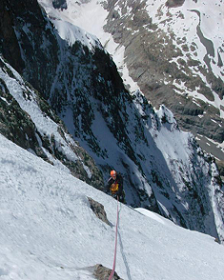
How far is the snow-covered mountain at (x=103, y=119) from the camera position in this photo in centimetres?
3525

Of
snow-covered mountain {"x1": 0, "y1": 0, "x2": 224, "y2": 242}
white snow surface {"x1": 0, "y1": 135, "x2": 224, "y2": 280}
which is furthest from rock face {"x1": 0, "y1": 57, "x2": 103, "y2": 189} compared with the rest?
white snow surface {"x1": 0, "y1": 135, "x2": 224, "y2": 280}

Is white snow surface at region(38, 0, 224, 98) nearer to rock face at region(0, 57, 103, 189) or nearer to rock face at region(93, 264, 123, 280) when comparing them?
rock face at region(0, 57, 103, 189)

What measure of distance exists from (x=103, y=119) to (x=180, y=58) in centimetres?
12889

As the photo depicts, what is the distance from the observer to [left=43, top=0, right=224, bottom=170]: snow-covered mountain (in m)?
151

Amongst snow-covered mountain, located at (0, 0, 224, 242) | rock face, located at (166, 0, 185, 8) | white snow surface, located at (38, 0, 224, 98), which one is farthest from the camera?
rock face, located at (166, 0, 185, 8)

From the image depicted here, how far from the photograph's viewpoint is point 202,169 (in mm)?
73562

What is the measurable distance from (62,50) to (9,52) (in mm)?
12440

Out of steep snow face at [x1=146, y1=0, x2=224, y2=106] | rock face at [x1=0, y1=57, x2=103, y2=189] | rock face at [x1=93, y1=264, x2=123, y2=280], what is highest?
steep snow face at [x1=146, y1=0, x2=224, y2=106]

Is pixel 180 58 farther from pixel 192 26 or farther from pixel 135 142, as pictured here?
pixel 135 142

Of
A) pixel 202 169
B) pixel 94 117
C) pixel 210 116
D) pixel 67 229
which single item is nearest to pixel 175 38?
pixel 210 116

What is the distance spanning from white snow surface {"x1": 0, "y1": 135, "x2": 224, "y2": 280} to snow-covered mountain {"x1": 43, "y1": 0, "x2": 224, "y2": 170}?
127m

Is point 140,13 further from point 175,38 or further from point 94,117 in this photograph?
point 94,117

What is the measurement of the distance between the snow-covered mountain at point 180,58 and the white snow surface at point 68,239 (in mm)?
127449

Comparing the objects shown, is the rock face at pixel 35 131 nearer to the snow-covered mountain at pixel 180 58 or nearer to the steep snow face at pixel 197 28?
the snow-covered mountain at pixel 180 58
